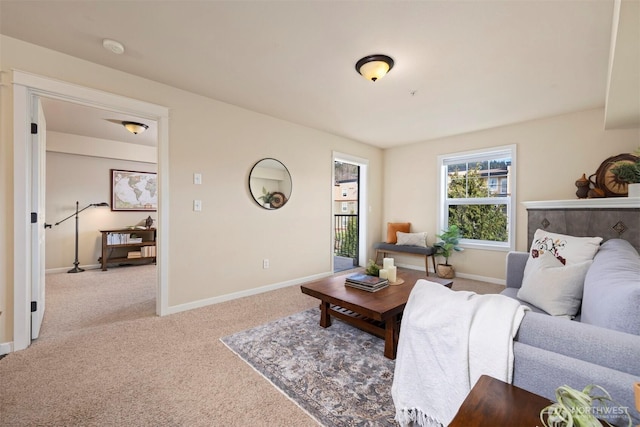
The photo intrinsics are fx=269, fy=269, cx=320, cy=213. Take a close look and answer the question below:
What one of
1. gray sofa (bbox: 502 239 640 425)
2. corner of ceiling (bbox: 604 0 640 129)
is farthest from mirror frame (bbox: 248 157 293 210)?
corner of ceiling (bbox: 604 0 640 129)

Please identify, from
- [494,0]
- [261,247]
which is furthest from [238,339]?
[494,0]

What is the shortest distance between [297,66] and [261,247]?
2.22 metres

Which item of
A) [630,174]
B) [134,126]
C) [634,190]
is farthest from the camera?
[134,126]

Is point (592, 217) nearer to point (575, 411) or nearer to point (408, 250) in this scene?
point (408, 250)

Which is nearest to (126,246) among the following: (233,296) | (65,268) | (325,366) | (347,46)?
(65,268)

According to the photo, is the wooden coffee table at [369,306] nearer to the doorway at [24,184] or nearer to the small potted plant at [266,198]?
the small potted plant at [266,198]

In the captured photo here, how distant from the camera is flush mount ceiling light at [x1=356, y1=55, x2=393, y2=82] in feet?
7.32

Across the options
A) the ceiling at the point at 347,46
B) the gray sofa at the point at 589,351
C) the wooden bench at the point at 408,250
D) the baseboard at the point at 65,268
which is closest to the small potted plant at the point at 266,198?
the ceiling at the point at 347,46

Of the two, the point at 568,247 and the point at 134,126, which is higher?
the point at 134,126

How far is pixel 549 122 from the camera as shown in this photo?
3.62m

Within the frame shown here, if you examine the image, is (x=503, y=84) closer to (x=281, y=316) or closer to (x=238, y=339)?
(x=281, y=316)

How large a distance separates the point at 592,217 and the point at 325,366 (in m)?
3.18

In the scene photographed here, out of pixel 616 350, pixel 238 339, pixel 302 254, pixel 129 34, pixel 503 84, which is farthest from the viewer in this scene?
pixel 302 254

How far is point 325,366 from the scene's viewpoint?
74.2 inches
